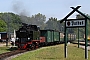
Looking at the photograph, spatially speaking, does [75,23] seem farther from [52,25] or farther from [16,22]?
[52,25]

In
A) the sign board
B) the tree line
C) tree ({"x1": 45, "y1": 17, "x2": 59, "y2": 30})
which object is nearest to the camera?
the sign board

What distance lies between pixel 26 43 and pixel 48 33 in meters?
13.0

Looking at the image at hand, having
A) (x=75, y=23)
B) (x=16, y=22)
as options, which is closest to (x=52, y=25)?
(x=16, y=22)

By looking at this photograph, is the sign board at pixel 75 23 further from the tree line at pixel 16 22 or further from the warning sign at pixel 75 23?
the tree line at pixel 16 22

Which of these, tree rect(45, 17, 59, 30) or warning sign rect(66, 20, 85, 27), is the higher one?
tree rect(45, 17, 59, 30)

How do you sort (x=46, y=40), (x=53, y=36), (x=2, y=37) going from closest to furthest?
(x=46, y=40), (x=53, y=36), (x=2, y=37)

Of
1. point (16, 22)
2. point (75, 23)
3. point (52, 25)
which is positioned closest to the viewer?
point (75, 23)

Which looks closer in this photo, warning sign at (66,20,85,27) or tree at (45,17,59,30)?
warning sign at (66,20,85,27)

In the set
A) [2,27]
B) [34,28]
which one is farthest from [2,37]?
[34,28]

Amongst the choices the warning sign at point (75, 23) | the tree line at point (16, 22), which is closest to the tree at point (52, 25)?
the tree line at point (16, 22)

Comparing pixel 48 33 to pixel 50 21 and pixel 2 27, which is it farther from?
pixel 50 21

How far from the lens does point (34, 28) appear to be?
3369 cm

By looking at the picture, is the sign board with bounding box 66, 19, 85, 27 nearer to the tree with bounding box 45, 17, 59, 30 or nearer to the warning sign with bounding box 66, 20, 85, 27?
the warning sign with bounding box 66, 20, 85, 27

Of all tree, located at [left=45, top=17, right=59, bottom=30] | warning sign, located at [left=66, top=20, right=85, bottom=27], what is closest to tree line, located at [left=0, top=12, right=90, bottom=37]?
tree, located at [left=45, top=17, right=59, bottom=30]
